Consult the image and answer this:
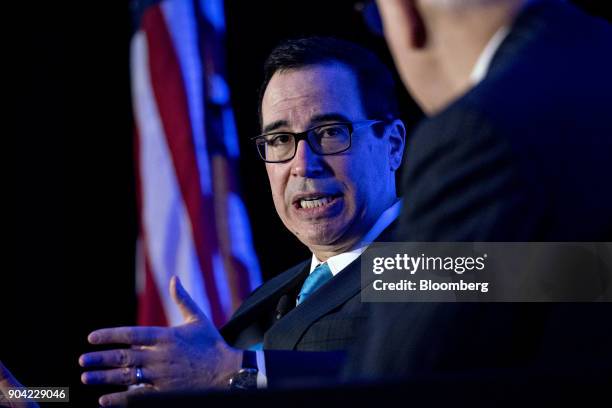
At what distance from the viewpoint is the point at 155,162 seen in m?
3.11

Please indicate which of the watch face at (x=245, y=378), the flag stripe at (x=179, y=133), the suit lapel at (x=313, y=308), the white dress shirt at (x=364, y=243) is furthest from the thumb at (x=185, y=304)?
the flag stripe at (x=179, y=133)

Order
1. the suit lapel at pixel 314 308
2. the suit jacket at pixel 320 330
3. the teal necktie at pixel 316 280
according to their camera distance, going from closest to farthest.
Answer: the suit jacket at pixel 320 330 < the suit lapel at pixel 314 308 < the teal necktie at pixel 316 280

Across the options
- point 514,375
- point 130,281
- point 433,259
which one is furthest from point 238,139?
point 514,375

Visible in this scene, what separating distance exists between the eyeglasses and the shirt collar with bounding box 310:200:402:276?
0.21m

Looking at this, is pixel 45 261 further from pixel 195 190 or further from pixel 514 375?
pixel 514 375

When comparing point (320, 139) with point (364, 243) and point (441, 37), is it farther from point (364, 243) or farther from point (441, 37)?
point (441, 37)

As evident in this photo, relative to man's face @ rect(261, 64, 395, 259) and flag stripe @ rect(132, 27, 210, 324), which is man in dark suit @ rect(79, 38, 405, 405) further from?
flag stripe @ rect(132, 27, 210, 324)

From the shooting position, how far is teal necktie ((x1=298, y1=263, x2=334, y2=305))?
1999 millimetres

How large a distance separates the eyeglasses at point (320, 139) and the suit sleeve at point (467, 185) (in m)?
1.25

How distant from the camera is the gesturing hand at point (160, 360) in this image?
1.35 meters

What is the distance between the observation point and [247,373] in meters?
1.44

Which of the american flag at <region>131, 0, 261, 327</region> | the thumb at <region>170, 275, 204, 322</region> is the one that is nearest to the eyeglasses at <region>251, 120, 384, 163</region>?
the thumb at <region>170, 275, 204, 322</region>

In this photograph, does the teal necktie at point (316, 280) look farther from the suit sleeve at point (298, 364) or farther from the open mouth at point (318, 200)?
the suit sleeve at point (298, 364)

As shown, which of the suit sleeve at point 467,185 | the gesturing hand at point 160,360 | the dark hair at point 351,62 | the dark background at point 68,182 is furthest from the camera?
the dark background at point 68,182
